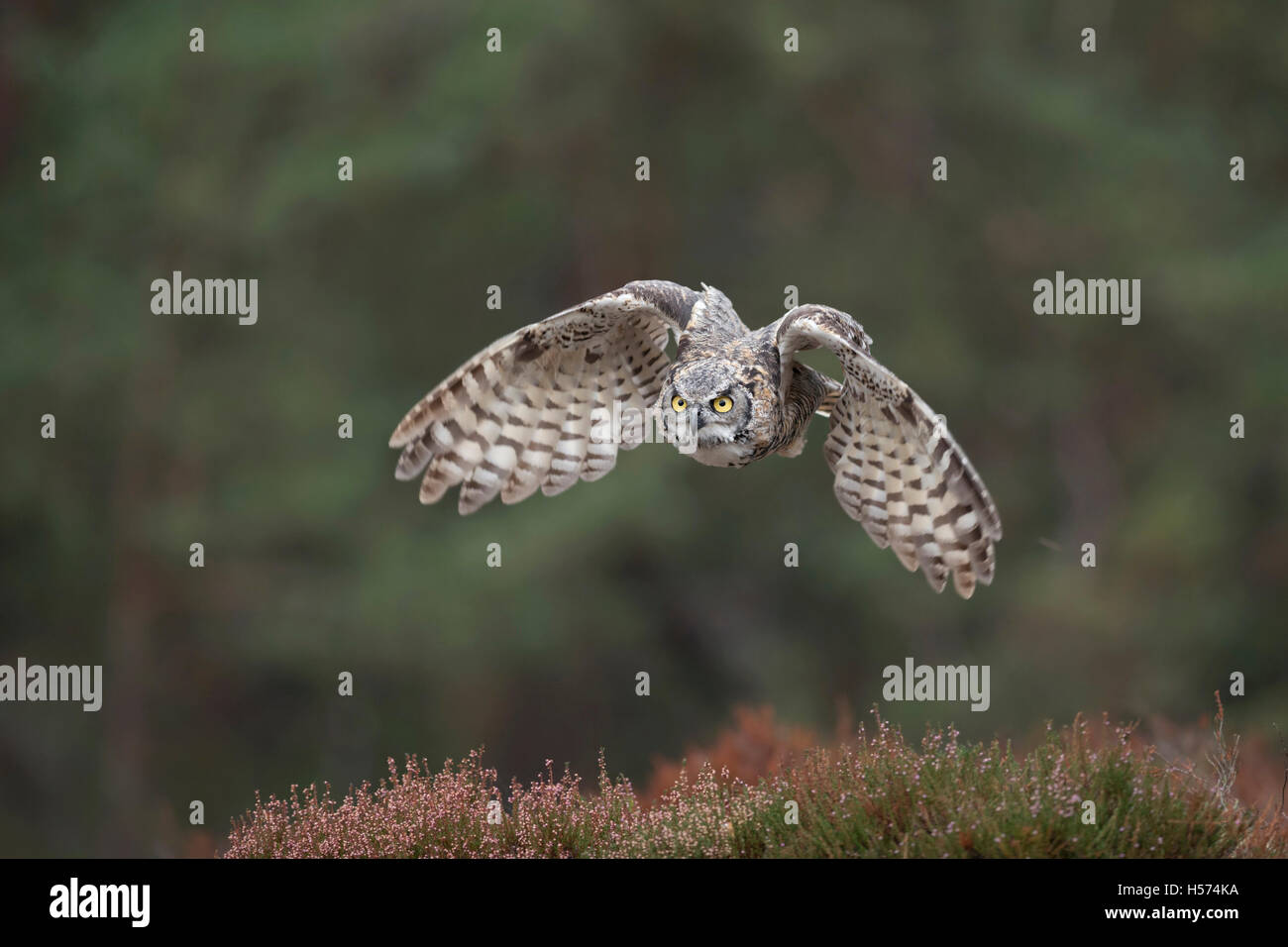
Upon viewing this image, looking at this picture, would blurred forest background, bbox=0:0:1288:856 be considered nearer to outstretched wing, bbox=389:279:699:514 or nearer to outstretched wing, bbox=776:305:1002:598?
outstretched wing, bbox=389:279:699:514

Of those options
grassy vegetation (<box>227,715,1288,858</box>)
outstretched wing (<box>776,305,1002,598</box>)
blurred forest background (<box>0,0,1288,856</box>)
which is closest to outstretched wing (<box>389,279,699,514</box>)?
outstretched wing (<box>776,305,1002,598</box>)

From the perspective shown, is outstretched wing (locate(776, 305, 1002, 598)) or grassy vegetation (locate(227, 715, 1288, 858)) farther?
outstretched wing (locate(776, 305, 1002, 598))

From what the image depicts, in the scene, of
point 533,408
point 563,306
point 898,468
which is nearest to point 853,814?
point 898,468

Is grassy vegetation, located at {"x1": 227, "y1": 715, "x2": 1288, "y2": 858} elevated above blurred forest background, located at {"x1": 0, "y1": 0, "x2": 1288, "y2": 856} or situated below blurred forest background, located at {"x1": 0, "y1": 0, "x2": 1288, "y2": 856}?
below

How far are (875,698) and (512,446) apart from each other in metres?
9.27

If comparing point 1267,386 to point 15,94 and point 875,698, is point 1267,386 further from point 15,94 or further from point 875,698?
point 15,94

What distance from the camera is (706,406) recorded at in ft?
17.1

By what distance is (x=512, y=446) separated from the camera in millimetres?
6328

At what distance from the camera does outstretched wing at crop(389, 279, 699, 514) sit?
6.20 m

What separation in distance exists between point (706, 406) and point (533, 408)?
1296 millimetres

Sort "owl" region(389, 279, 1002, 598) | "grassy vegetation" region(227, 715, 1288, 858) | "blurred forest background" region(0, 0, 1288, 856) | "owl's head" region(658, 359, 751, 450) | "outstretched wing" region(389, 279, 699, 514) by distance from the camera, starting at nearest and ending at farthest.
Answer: "grassy vegetation" region(227, 715, 1288, 858) → "owl's head" region(658, 359, 751, 450) → "owl" region(389, 279, 1002, 598) → "outstretched wing" region(389, 279, 699, 514) → "blurred forest background" region(0, 0, 1288, 856)

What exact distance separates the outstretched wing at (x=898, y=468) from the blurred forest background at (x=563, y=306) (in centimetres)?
730

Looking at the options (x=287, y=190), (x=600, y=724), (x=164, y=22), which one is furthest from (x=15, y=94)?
(x=600, y=724)

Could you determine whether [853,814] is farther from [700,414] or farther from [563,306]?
[563,306]
